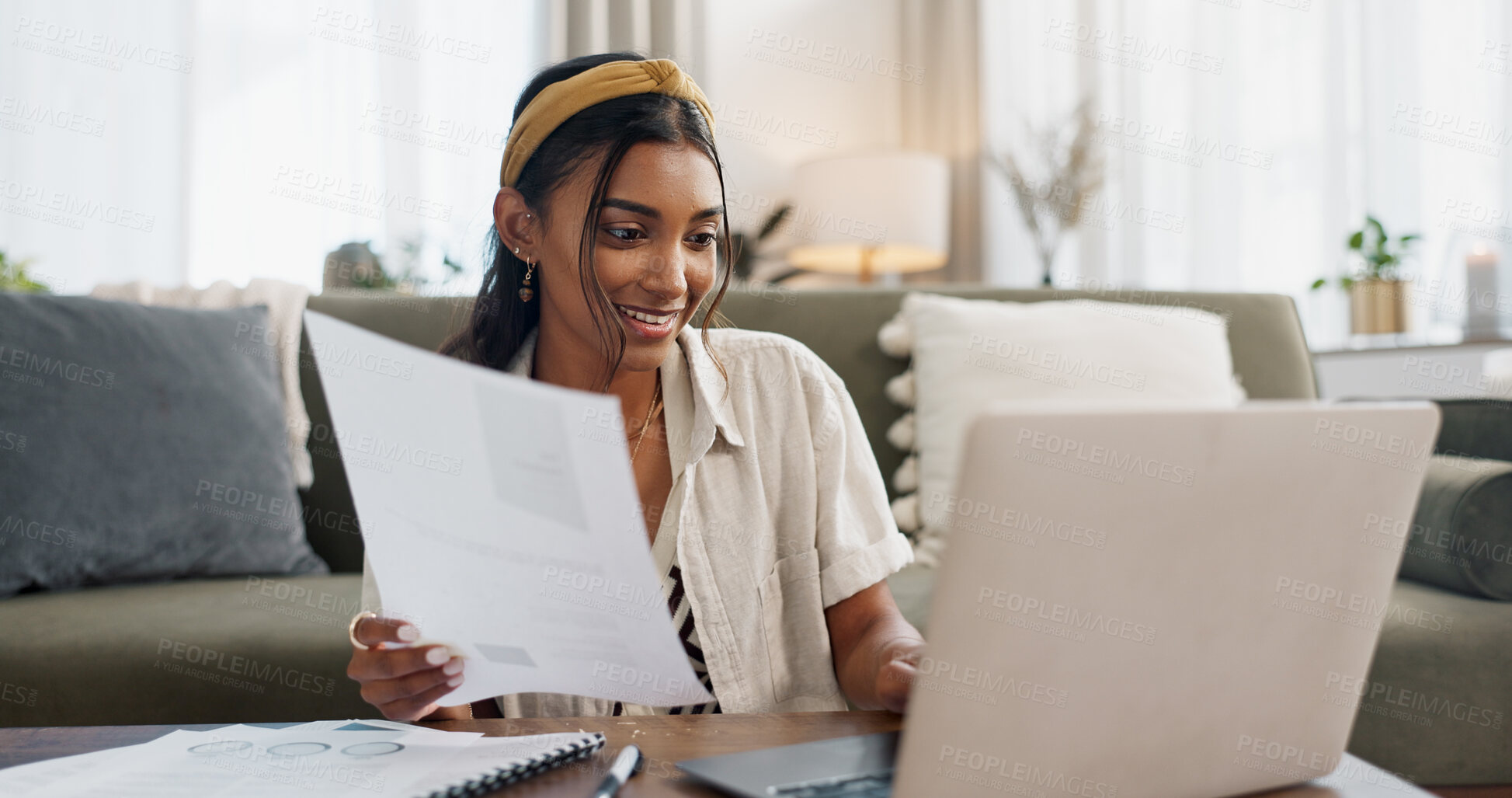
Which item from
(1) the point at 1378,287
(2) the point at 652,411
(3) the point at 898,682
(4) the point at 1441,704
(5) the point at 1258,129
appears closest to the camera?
(3) the point at 898,682

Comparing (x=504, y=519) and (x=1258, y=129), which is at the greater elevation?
(x=1258, y=129)

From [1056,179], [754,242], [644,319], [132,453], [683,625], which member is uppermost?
[1056,179]

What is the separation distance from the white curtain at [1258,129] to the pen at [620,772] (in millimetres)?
2453

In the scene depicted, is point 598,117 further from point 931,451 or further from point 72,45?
point 72,45

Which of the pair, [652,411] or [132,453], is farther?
[132,453]

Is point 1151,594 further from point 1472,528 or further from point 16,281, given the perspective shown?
point 16,281

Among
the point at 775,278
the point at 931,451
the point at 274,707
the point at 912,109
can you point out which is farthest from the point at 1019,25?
the point at 274,707

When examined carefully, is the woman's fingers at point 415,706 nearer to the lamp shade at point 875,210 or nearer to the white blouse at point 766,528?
the white blouse at point 766,528

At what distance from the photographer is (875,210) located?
9.78 ft

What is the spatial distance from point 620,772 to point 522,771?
5 cm

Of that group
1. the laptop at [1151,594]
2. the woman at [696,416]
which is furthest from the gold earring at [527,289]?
the laptop at [1151,594]

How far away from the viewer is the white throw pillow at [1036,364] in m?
1.47

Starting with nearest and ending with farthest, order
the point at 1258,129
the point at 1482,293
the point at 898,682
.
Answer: the point at 898,682 → the point at 1482,293 → the point at 1258,129

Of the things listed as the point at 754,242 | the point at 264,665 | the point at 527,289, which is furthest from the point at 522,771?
the point at 754,242
